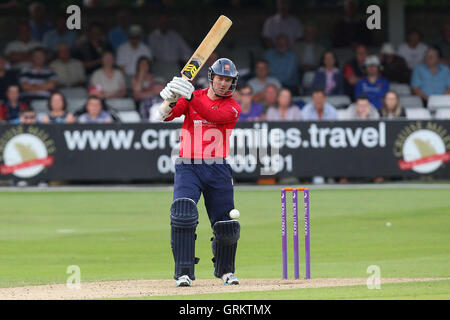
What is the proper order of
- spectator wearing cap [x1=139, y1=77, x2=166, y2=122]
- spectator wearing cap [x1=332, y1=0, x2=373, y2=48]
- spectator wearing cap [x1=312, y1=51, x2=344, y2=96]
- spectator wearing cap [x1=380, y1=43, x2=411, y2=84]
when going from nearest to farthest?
spectator wearing cap [x1=139, y1=77, x2=166, y2=122]
spectator wearing cap [x1=312, y1=51, x2=344, y2=96]
spectator wearing cap [x1=380, y1=43, x2=411, y2=84]
spectator wearing cap [x1=332, y1=0, x2=373, y2=48]

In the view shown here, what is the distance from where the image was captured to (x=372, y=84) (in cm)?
2247

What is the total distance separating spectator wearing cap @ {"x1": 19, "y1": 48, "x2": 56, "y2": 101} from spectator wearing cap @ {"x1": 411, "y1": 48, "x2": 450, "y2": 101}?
8.11 metres

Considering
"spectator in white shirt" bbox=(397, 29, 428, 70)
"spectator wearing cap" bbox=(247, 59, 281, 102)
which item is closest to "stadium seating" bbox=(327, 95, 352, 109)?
"spectator wearing cap" bbox=(247, 59, 281, 102)

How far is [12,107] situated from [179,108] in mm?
13093

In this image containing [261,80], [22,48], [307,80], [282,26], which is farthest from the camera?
[282,26]

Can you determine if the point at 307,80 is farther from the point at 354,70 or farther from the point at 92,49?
the point at 92,49

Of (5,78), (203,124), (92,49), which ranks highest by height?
(92,49)

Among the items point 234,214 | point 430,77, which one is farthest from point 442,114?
point 234,214

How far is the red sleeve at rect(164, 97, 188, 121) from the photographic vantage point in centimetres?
993

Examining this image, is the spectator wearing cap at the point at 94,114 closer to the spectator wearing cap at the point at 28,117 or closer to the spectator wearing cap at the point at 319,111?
the spectator wearing cap at the point at 28,117

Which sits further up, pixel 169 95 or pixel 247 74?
pixel 247 74

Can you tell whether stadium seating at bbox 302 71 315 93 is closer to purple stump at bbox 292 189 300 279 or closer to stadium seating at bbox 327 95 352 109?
stadium seating at bbox 327 95 352 109
